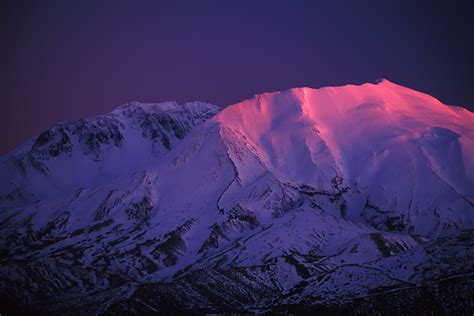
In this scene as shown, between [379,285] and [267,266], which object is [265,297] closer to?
[267,266]

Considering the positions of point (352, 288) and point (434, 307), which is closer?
point (434, 307)

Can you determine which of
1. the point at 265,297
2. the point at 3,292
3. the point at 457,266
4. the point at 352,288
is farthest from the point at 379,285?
the point at 3,292

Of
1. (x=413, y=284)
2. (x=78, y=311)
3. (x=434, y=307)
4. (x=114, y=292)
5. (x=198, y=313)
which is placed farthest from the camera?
(x=114, y=292)

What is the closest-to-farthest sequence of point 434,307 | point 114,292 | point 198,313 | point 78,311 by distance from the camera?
point 434,307 → point 198,313 → point 78,311 → point 114,292

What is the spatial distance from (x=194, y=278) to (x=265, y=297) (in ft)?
77.1

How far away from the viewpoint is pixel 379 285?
500 ft

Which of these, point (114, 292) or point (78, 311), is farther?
point (114, 292)

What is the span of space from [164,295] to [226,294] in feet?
52.1

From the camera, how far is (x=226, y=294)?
7269 inches

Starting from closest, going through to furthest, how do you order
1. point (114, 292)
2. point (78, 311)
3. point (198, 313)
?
1. point (198, 313)
2. point (78, 311)
3. point (114, 292)

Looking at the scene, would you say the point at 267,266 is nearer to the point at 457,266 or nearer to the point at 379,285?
the point at 379,285

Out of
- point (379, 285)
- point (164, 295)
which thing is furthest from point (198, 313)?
point (379, 285)

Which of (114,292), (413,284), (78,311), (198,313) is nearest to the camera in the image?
(413,284)

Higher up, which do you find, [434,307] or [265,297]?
[434,307]
